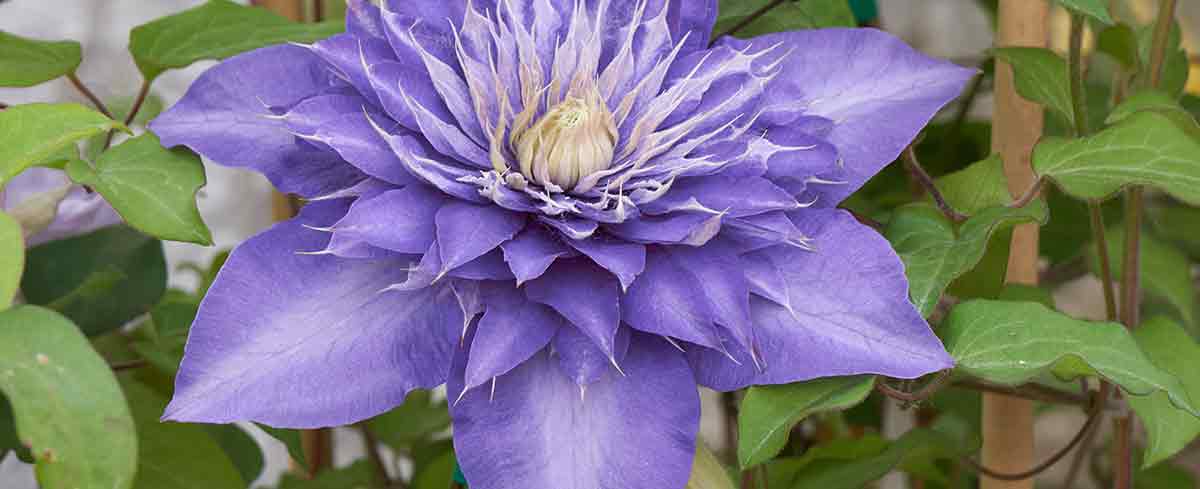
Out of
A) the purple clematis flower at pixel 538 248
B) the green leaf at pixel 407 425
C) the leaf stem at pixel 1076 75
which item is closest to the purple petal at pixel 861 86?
the purple clematis flower at pixel 538 248

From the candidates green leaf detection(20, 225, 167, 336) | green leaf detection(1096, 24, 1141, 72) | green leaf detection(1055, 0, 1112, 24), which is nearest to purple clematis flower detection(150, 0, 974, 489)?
green leaf detection(1055, 0, 1112, 24)

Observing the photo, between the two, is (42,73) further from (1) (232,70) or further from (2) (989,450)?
(2) (989,450)

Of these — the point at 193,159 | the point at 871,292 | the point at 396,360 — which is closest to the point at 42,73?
the point at 193,159

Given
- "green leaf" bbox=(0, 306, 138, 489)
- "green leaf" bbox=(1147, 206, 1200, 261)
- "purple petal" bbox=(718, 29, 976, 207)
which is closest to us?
"green leaf" bbox=(0, 306, 138, 489)

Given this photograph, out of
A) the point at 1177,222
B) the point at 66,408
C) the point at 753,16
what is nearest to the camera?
the point at 66,408

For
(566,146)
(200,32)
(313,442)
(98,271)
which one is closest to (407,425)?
(313,442)

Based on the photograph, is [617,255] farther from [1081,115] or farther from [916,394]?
[1081,115]

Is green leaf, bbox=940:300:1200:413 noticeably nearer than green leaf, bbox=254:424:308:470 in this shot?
Yes

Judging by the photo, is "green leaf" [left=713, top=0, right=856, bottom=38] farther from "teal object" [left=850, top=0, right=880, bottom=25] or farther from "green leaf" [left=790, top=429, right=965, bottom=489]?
"green leaf" [left=790, top=429, right=965, bottom=489]
